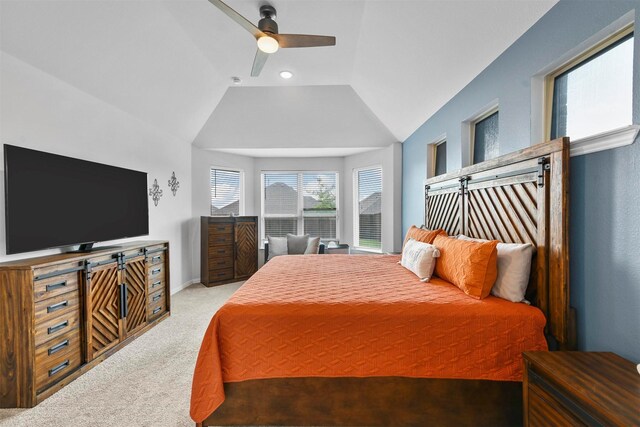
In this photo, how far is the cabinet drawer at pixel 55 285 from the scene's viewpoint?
2.00 m

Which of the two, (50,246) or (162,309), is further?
(162,309)

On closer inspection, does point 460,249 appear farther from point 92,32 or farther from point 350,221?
point 350,221

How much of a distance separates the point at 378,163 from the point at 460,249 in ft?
11.6

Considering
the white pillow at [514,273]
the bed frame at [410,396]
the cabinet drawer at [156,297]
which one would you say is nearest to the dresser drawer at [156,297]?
the cabinet drawer at [156,297]

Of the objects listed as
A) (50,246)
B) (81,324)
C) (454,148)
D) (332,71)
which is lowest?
(81,324)

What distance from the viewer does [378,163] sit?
5406 millimetres

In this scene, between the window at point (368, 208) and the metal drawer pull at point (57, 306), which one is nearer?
the metal drawer pull at point (57, 306)

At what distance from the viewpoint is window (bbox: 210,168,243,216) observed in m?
5.64

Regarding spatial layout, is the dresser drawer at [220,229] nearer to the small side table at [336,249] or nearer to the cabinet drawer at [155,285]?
the cabinet drawer at [155,285]

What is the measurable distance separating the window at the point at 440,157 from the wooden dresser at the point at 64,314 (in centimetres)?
375

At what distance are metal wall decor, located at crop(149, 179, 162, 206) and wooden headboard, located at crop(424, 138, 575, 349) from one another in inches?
157

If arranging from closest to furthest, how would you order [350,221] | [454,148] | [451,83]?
[451,83]
[454,148]
[350,221]

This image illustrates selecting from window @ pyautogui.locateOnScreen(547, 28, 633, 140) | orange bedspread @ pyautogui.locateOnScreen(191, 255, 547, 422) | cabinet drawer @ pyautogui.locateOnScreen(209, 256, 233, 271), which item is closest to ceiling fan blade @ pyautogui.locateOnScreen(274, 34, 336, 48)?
window @ pyautogui.locateOnScreen(547, 28, 633, 140)

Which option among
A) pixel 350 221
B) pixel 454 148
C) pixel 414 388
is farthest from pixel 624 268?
pixel 350 221
